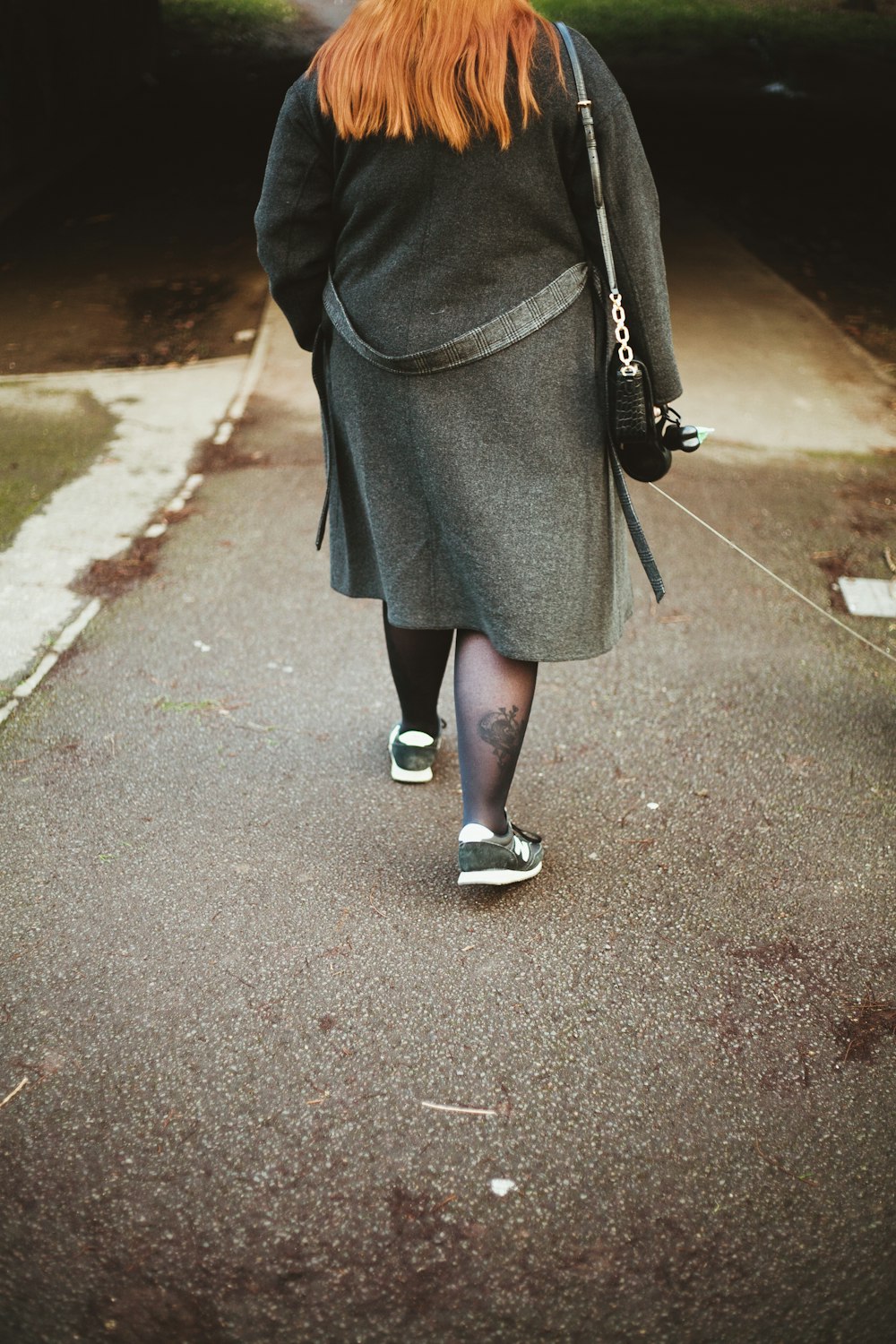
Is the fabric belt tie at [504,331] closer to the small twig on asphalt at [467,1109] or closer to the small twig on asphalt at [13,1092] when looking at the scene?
the small twig on asphalt at [467,1109]

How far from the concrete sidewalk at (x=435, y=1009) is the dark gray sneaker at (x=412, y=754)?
7cm

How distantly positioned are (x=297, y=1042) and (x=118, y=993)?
44 cm

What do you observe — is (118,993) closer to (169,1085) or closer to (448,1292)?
(169,1085)

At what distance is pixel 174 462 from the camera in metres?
5.55

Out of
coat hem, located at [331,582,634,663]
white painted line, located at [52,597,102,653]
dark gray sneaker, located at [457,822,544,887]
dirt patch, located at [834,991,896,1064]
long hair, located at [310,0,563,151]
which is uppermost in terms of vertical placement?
long hair, located at [310,0,563,151]

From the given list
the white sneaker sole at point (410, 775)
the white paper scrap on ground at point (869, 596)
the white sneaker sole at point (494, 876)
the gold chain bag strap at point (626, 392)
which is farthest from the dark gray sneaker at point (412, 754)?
the white paper scrap on ground at point (869, 596)

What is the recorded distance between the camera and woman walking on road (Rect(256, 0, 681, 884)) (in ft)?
6.72

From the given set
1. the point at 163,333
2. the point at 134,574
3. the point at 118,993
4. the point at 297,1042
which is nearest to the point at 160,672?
the point at 134,574

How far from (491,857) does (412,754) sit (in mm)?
669

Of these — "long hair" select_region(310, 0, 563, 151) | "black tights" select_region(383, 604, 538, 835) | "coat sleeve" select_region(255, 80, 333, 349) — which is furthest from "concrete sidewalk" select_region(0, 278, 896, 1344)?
"long hair" select_region(310, 0, 563, 151)

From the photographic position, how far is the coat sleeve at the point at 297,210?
219 centimetres

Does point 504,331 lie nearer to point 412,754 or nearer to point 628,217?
point 628,217

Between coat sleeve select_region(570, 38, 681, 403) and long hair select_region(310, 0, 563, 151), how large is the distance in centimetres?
11

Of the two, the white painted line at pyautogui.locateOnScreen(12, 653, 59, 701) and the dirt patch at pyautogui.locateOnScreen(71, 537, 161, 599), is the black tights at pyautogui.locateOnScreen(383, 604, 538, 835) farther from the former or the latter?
the dirt patch at pyautogui.locateOnScreen(71, 537, 161, 599)
